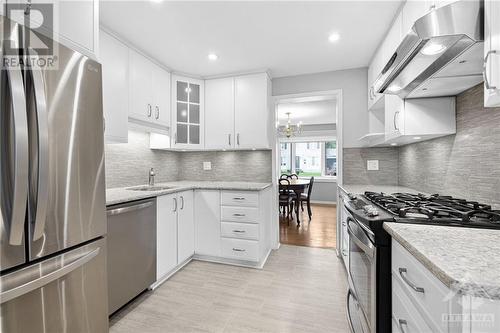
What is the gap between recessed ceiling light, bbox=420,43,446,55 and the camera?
99cm

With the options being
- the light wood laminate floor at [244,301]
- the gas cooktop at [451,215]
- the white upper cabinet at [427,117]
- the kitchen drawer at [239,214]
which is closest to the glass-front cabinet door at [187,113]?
the kitchen drawer at [239,214]

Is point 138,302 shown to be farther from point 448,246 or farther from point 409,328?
point 448,246

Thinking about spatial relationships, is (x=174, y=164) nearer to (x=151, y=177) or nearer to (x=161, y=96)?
(x=151, y=177)

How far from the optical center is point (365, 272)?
4.18ft

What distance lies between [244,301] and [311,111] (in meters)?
4.58

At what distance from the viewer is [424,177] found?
212 centimetres

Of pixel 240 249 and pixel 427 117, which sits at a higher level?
pixel 427 117

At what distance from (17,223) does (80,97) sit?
0.64 meters

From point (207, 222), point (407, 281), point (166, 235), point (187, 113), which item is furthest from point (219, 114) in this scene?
point (407, 281)

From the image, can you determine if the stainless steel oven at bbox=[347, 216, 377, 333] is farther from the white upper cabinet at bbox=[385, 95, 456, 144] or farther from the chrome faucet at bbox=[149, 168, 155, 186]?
the chrome faucet at bbox=[149, 168, 155, 186]

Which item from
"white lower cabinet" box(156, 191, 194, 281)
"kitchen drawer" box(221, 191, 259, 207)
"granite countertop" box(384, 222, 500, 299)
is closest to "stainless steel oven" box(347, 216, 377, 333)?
"granite countertop" box(384, 222, 500, 299)

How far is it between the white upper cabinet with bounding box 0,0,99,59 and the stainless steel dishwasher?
106 centimetres

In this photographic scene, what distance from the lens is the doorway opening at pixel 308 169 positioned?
12.5 feet

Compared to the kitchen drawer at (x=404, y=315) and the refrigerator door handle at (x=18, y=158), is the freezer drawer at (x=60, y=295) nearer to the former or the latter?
the refrigerator door handle at (x=18, y=158)
